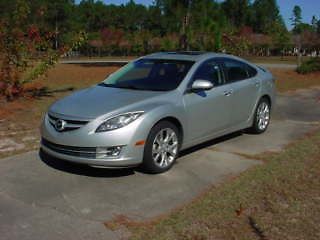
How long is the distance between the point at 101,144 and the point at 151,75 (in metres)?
1.81

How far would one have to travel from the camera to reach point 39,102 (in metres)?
11.8

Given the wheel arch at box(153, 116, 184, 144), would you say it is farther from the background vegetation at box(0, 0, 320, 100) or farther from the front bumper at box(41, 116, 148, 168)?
the background vegetation at box(0, 0, 320, 100)

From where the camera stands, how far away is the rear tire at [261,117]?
7957mm

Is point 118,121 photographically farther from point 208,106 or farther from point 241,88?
point 241,88

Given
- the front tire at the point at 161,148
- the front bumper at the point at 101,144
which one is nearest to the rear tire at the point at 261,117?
the front tire at the point at 161,148

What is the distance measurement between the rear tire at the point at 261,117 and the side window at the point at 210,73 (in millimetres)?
1319

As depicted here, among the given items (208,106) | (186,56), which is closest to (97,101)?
(208,106)

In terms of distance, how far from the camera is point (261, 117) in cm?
811

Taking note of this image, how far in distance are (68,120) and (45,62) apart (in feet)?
22.9

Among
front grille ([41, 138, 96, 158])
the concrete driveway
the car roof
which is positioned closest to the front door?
the car roof

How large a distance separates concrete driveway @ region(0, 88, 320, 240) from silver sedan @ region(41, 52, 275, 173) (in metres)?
0.26

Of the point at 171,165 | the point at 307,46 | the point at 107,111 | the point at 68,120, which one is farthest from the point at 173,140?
the point at 307,46

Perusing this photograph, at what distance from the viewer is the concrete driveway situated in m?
4.29

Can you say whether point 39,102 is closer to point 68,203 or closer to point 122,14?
point 68,203
